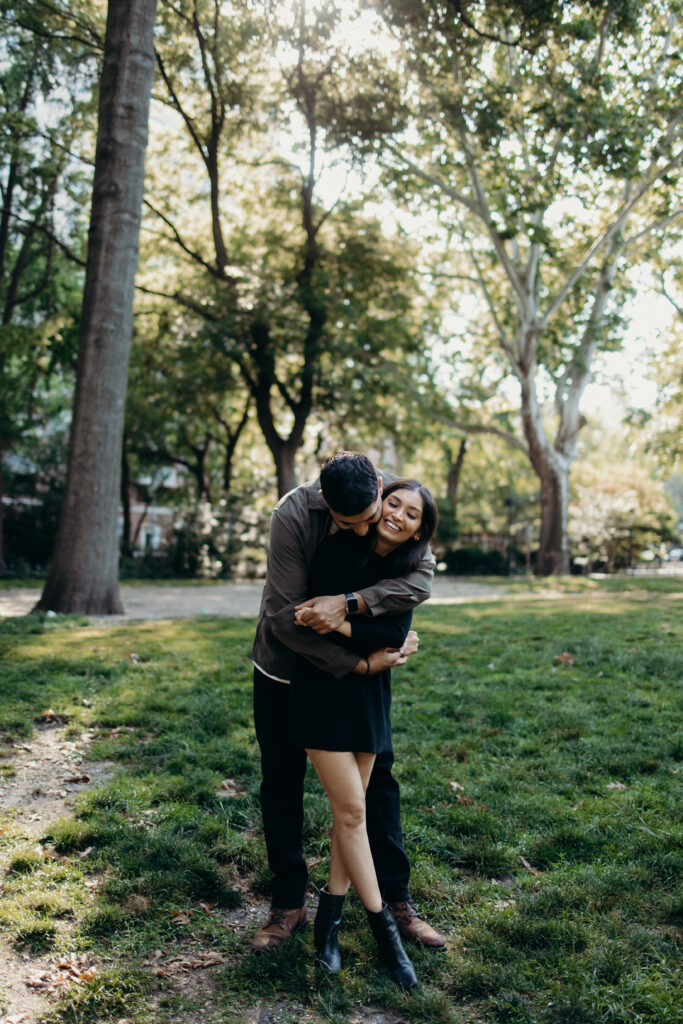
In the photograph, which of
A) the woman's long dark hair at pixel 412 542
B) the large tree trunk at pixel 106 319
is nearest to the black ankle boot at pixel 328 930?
the woman's long dark hair at pixel 412 542

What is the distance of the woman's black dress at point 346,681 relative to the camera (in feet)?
10.2

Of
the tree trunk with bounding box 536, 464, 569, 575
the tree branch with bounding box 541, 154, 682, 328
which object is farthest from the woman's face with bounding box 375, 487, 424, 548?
the tree trunk with bounding box 536, 464, 569, 575

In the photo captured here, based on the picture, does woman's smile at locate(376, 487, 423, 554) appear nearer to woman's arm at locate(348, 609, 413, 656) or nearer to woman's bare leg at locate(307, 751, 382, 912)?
woman's arm at locate(348, 609, 413, 656)

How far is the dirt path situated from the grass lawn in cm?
437

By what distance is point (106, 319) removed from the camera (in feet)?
35.2

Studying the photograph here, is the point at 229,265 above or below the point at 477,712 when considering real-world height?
above

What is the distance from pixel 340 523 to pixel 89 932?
203 cm

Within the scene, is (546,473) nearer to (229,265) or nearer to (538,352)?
(538,352)

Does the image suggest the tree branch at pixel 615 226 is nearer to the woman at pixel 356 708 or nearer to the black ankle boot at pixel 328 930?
the woman at pixel 356 708

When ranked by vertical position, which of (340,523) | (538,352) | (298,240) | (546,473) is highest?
(298,240)

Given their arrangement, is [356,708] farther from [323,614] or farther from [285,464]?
[285,464]

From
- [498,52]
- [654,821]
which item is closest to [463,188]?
[498,52]

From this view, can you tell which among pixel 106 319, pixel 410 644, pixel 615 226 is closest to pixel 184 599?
pixel 106 319

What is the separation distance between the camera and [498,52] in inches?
691
